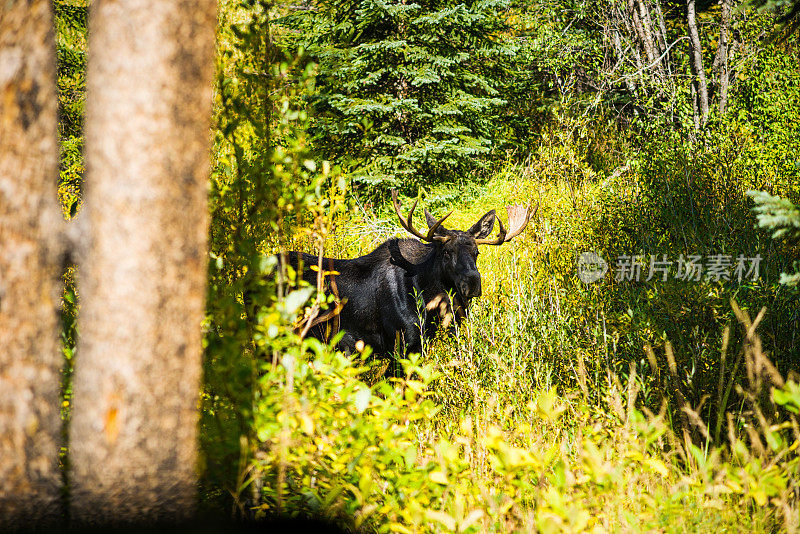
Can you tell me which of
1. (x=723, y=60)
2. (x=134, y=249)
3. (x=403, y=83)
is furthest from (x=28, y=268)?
(x=403, y=83)

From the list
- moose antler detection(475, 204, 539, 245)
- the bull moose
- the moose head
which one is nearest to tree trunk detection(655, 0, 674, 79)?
moose antler detection(475, 204, 539, 245)

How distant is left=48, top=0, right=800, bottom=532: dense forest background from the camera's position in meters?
2.59

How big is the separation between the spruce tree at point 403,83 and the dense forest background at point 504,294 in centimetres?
7

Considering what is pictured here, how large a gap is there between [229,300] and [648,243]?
5369 millimetres

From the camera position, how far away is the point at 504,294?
21.2 feet

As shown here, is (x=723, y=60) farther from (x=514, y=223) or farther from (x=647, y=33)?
(x=514, y=223)

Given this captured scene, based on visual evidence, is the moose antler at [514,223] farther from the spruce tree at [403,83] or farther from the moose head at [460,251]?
the spruce tree at [403,83]

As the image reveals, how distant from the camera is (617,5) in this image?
11.9 meters

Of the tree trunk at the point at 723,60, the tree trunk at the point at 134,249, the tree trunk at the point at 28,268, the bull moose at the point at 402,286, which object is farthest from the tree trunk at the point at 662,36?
the tree trunk at the point at 28,268

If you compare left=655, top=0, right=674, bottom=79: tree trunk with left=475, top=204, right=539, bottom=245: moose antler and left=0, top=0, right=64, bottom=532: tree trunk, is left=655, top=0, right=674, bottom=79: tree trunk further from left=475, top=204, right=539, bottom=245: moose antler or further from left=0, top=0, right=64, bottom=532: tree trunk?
left=0, top=0, right=64, bottom=532: tree trunk

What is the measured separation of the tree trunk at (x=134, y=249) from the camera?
7.23ft

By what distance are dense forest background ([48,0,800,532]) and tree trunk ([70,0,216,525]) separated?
373mm

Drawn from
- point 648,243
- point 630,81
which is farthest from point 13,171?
point 630,81

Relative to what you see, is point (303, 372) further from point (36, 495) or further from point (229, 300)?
point (36, 495)
